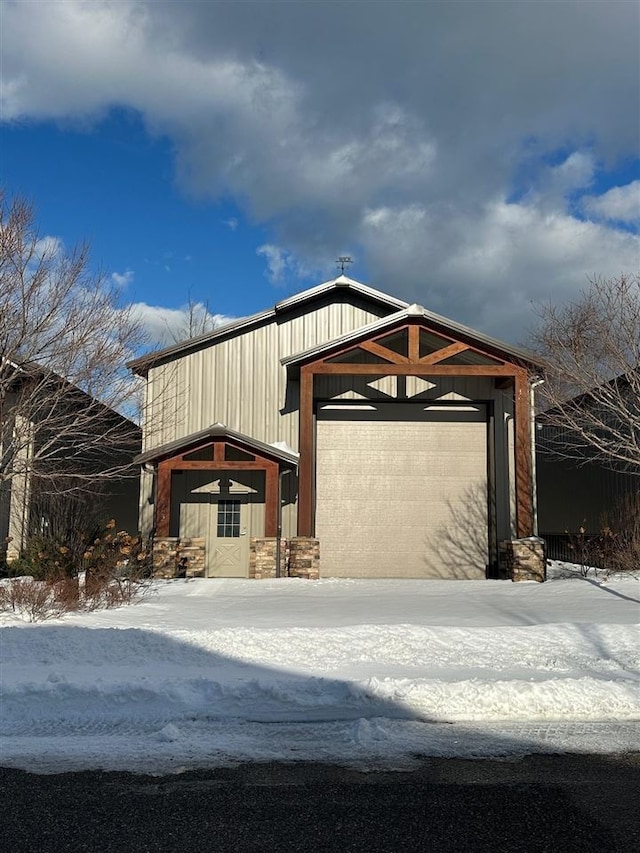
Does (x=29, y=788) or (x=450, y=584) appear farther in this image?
(x=450, y=584)

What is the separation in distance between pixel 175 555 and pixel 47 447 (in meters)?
4.30

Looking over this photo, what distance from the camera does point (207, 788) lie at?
5.13m

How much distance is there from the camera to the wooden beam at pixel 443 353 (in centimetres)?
1752

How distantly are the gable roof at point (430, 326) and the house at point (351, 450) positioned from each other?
3.6 inches

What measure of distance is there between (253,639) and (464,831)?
516 cm

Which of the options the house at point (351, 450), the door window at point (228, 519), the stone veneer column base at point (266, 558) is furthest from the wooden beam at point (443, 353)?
the door window at point (228, 519)

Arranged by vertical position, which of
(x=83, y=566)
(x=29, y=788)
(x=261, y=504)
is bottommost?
(x=29, y=788)

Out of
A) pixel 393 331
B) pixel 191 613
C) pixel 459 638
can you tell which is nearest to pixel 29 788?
pixel 459 638

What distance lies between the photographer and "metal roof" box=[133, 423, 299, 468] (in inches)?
687

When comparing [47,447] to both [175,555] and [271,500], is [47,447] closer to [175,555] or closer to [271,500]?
[175,555]

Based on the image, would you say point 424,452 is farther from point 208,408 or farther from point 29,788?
point 29,788

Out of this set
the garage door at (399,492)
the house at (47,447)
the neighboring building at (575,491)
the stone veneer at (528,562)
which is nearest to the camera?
the house at (47,447)

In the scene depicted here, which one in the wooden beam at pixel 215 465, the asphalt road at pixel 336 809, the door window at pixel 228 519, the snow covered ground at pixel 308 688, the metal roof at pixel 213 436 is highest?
the metal roof at pixel 213 436

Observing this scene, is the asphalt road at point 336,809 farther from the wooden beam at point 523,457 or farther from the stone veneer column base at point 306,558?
the wooden beam at point 523,457
